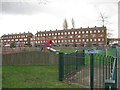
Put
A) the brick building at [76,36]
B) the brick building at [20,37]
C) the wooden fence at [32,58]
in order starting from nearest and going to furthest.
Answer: the wooden fence at [32,58] < the brick building at [76,36] < the brick building at [20,37]

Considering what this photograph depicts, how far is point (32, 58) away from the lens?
13.3m

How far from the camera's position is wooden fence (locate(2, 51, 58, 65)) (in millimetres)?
12898

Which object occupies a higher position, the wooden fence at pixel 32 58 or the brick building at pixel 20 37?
the brick building at pixel 20 37

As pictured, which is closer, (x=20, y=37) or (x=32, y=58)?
(x=32, y=58)

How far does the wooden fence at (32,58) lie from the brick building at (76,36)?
69223 mm

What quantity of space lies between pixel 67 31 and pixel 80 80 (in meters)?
82.1

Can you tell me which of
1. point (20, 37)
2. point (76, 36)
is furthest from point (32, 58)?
point (20, 37)

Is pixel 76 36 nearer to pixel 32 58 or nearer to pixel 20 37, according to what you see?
pixel 20 37

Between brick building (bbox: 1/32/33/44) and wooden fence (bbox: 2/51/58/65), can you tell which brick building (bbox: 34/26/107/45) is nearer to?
brick building (bbox: 1/32/33/44)

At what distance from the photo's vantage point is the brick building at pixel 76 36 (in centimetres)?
8262

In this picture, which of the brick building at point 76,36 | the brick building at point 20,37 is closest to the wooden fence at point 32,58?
the brick building at point 76,36

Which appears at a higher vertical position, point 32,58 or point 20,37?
point 20,37

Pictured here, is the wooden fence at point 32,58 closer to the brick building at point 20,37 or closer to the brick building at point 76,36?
the brick building at point 76,36

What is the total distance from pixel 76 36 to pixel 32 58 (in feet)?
248
